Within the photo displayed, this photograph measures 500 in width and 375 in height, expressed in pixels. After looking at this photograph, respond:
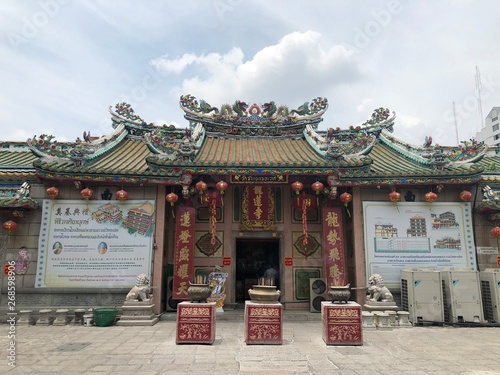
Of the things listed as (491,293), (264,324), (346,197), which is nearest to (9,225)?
(264,324)

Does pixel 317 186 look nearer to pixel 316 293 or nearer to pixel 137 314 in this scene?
pixel 316 293

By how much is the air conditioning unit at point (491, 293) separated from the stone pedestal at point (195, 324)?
7.33 metres

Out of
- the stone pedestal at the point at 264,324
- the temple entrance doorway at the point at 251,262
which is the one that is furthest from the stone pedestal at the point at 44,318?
the temple entrance doorway at the point at 251,262

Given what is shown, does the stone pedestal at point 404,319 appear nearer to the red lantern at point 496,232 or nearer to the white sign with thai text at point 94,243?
the red lantern at point 496,232

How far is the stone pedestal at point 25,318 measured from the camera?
8.93m

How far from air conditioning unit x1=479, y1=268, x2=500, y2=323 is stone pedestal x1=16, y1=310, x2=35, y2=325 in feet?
38.8

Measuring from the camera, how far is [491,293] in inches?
Result: 360

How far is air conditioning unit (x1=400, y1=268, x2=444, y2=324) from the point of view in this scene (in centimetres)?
898

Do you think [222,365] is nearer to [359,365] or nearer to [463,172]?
[359,365]

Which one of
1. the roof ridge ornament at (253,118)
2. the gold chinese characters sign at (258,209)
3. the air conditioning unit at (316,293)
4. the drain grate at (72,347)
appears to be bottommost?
the drain grate at (72,347)

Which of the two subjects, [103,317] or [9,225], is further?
[9,225]

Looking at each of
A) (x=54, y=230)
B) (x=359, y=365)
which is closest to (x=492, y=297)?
(x=359, y=365)

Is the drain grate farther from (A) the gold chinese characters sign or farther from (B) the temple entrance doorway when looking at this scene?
(B) the temple entrance doorway

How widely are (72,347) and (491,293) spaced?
32.8 ft
